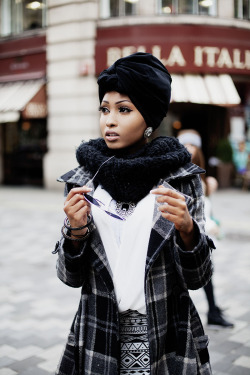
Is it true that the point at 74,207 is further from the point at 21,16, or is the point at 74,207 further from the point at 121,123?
the point at 21,16

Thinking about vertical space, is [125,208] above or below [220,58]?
below

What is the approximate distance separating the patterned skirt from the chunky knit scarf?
460 mm

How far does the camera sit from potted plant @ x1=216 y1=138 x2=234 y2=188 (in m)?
15.5

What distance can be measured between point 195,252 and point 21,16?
56.5 ft

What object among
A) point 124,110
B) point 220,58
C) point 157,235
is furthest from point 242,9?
point 157,235

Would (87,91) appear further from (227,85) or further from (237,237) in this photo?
(237,237)

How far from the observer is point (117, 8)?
49.7ft

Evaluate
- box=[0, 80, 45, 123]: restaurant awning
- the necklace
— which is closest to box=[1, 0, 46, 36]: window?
box=[0, 80, 45, 123]: restaurant awning

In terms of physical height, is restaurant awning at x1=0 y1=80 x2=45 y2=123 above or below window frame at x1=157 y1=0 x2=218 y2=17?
below

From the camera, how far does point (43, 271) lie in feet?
21.0

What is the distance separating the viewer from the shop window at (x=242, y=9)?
1545 cm

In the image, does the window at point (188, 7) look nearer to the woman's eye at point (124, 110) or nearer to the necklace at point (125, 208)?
the woman's eye at point (124, 110)

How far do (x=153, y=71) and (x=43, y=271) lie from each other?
4.97 m

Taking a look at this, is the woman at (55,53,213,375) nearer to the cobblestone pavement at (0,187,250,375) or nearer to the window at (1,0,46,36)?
the cobblestone pavement at (0,187,250,375)
